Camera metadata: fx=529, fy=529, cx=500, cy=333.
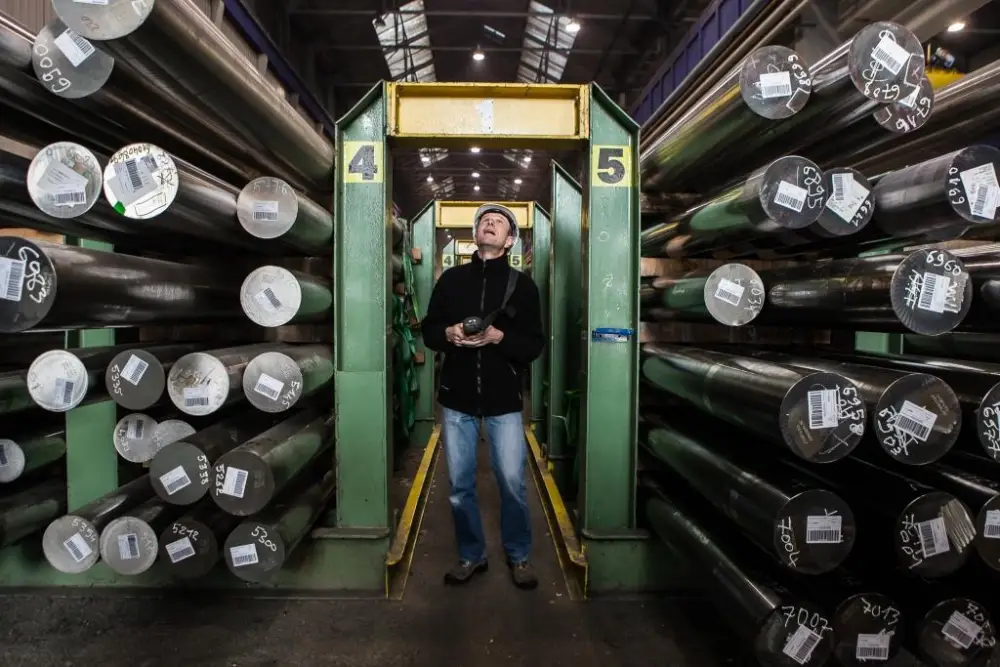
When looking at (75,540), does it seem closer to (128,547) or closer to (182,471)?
(128,547)

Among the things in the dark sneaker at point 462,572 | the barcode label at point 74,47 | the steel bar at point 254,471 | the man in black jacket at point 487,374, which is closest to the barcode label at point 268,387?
the steel bar at point 254,471

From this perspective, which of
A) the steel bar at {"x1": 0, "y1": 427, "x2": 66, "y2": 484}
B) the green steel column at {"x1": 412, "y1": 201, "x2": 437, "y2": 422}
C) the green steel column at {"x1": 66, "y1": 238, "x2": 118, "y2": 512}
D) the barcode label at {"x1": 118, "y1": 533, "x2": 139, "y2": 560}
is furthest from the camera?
the green steel column at {"x1": 412, "y1": 201, "x2": 437, "y2": 422}

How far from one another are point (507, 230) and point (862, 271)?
1.54 m

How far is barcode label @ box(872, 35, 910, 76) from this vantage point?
4.71ft

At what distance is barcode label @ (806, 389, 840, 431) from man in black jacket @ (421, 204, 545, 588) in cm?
130

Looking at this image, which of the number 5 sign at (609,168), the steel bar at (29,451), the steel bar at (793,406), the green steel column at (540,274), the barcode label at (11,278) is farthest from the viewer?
the green steel column at (540,274)

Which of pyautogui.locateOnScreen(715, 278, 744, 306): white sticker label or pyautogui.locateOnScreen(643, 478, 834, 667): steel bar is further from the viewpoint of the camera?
pyautogui.locateOnScreen(715, 278, 744, 306): white sticker label

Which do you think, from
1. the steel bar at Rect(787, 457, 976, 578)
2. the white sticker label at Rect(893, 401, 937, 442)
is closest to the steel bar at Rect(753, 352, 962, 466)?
the white sticker label at Rect(893, 401, 937, 442)

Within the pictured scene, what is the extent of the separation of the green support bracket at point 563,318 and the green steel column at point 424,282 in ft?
5.05

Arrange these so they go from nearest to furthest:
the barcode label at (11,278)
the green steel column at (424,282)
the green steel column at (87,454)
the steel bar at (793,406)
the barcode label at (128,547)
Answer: the barcode label at (11,278) → the steel bar at (793,406) → the barcode label at (128,547) → the green steel column at (87,454) → the green steel column at (424,282)

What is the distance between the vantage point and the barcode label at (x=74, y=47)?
4.80ft

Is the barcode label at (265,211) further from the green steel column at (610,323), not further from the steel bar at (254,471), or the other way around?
the green steel column at (610,323)

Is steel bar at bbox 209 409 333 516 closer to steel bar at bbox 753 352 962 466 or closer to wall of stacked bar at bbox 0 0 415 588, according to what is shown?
wall of stacked bar at bbox 0 0 415 588

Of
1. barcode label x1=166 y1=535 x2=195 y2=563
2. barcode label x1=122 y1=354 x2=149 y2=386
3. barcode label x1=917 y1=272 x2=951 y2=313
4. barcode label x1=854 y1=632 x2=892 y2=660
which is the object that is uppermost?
barcode label x1=917 y1=272 x2=951 y2=313
